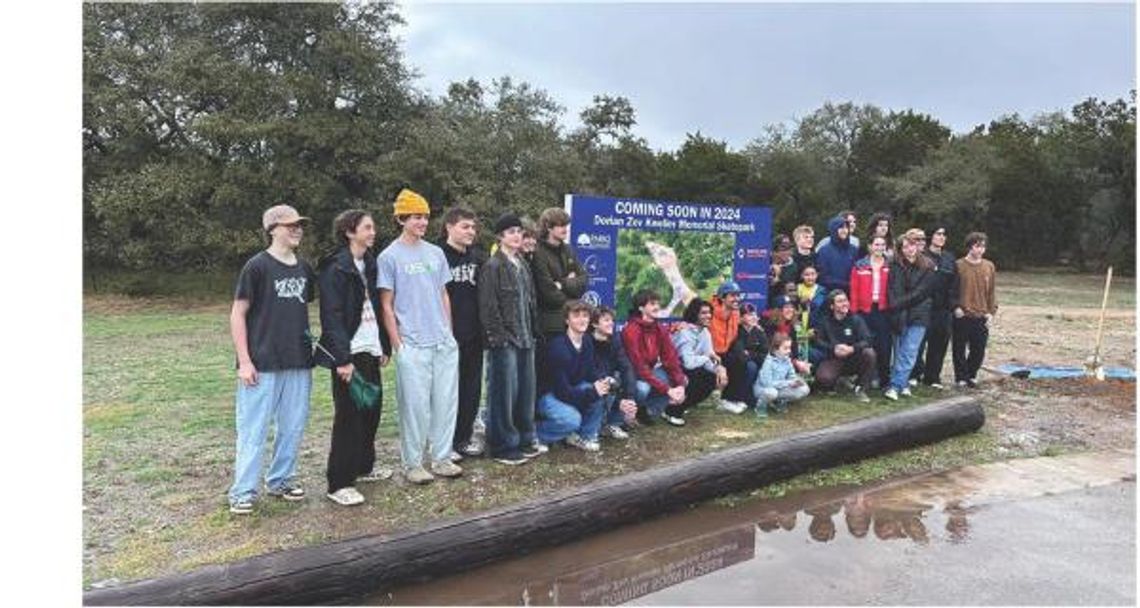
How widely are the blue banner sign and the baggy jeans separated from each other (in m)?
1.95

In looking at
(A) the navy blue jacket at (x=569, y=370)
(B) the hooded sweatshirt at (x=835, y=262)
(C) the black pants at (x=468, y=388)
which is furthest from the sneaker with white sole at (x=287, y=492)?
(B) the hooded sweatshirt at (x=835, y=262)

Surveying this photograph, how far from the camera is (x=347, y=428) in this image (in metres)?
5.23

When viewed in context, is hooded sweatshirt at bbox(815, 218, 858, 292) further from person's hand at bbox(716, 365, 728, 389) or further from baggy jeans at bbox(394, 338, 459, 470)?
baggy jeans at bbox(394, 338, 459, 470)

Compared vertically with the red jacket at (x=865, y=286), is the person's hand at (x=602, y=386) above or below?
below

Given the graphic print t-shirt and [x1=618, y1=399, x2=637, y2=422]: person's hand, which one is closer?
the graphic print t-shirt

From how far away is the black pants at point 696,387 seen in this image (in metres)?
7.34

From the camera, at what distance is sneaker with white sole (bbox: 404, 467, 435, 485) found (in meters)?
5.54

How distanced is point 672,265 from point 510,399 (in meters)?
2.57

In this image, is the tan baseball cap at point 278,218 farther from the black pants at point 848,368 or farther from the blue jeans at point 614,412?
the black pants at point 848,368

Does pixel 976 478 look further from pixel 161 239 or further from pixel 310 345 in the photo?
pixel 161 239

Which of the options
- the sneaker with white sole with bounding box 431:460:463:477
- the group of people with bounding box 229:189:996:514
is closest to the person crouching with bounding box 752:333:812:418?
the group of people with bounding box 229:189:996:514

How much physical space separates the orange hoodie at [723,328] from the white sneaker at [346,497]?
11.3 ft

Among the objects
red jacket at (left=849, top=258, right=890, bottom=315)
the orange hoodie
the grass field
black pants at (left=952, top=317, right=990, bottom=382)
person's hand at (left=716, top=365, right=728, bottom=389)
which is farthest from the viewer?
black pants at (left=952, top=317, right=990, bottom=382)

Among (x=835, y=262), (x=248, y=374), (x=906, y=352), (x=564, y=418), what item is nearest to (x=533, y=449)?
(x=564, y=418)
